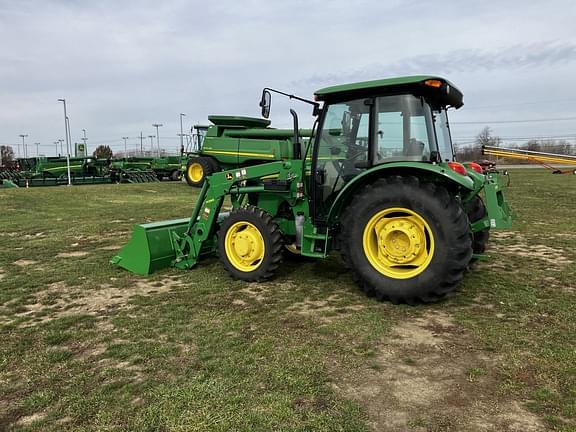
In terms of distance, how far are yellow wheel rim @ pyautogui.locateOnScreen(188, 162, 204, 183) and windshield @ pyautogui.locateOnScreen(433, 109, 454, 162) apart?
15.1 m

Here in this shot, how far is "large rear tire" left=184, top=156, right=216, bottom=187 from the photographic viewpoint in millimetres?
18641

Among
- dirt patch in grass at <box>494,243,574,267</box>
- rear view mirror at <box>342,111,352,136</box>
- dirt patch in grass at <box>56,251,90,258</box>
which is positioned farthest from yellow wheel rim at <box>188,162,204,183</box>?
rear view mirror at <box>342,111,352,136</box>

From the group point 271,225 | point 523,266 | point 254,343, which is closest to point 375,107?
point 271,225

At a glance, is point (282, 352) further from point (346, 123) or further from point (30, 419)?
point (346, 123)

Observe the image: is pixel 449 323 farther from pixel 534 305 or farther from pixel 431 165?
pixel 431 165

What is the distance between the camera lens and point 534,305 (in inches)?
171

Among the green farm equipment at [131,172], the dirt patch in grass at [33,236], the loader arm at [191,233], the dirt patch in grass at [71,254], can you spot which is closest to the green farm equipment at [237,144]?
the dirt patch in grass at [33,236]

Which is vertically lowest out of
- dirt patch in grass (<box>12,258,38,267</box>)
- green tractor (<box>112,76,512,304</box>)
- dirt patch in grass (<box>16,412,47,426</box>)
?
dirt patch in grass (<box>16,412,47,426</box>)

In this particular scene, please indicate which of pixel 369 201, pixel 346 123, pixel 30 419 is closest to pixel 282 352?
pixel 30 419

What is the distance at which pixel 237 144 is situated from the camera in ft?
57.4

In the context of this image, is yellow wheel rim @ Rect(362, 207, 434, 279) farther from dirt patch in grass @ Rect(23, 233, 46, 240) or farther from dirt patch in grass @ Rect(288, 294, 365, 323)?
dirt patch in grass @ Rect(23, 233, 46, 240)

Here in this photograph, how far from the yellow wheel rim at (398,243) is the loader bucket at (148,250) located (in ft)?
9.40

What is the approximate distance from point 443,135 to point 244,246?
269cm

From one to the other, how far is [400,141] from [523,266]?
108 inches
